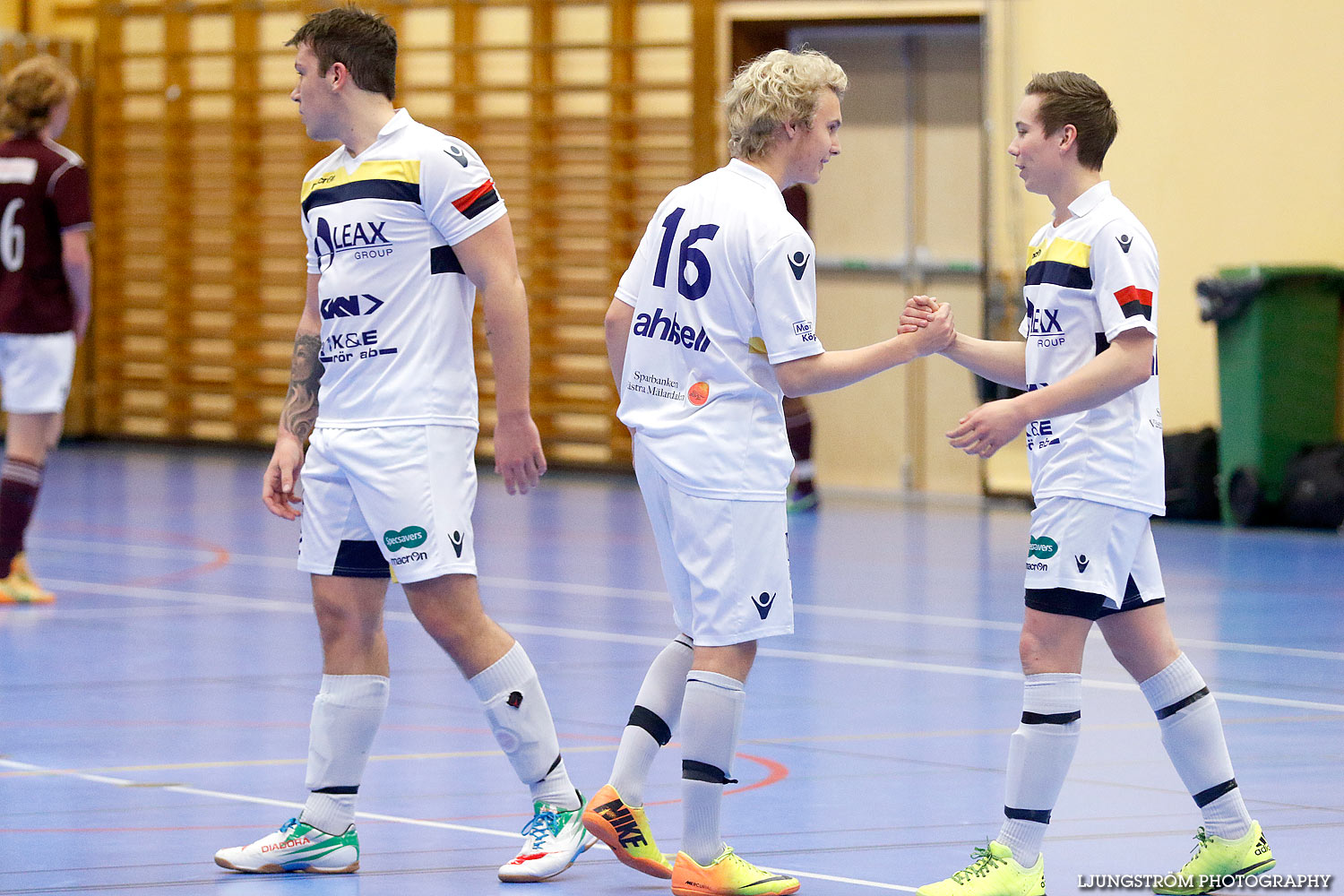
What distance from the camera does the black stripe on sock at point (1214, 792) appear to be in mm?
4184

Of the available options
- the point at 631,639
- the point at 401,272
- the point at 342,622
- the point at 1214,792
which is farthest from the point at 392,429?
the point at 631,639

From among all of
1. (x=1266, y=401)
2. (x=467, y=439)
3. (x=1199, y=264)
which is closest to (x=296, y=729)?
(x=467, y=439)

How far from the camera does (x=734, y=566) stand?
13.3 ft

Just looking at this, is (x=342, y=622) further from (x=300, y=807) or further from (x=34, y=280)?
(x=34, y=280)

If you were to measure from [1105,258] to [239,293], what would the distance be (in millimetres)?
14438

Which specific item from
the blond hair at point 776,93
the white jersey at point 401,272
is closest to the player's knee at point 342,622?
the white jersey at point 401,272

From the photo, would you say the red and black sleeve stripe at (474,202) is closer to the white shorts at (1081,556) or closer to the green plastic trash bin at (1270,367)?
the white shorts at (1081,556)

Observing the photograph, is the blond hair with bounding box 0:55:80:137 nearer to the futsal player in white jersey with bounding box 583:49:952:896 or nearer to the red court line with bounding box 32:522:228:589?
the red court line with bounding box 32:522:228:589

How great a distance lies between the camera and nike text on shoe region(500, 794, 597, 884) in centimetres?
427

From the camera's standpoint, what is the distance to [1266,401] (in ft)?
39.4

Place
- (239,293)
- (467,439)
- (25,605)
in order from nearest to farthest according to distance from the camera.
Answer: (467,439)
(25,605)
(239,293)

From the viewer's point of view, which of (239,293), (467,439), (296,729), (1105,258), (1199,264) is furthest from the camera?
(239,293)

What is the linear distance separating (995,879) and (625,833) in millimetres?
789

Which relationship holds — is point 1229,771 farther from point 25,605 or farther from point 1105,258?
point 25,605
